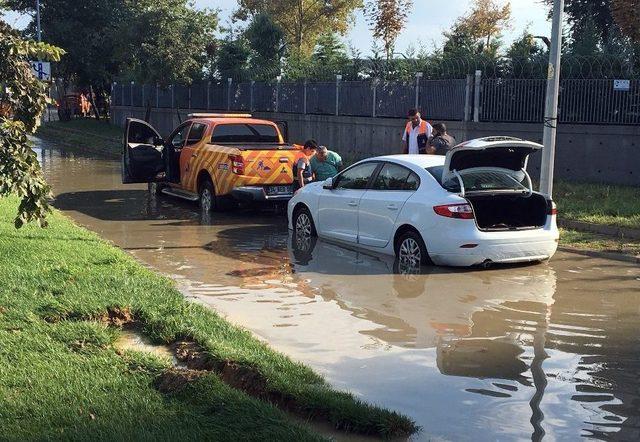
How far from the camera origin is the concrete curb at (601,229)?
12766 mm

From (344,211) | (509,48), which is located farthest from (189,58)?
(344,211)

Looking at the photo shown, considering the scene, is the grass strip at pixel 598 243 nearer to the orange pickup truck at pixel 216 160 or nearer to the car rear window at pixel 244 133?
the orange pickup truck at pixel 216 160

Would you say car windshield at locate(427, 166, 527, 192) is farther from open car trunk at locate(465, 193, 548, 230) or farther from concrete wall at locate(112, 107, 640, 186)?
concrete wall at locate(112, 107, 640, 186)

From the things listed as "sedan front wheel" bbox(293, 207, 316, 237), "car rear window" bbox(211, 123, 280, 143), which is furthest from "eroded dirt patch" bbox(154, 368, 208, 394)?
"car rear window" bbox(211, 123, 280, 143)

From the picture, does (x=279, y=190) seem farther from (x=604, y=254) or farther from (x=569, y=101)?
(x=569, y=101)

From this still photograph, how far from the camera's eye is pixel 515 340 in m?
7.32

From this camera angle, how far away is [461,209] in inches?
392

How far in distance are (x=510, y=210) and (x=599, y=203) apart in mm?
5131

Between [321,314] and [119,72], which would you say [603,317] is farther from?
[119,72]

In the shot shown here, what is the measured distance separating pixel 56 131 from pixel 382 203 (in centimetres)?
3929

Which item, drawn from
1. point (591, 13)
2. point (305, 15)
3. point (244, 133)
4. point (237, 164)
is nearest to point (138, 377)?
point (237, 164)

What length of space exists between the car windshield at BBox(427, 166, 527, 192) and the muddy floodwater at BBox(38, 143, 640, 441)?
1.05 metres

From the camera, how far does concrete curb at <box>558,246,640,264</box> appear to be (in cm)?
1134

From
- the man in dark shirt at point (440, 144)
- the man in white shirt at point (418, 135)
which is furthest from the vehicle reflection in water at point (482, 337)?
the man in white shirt at point (418, 135)
